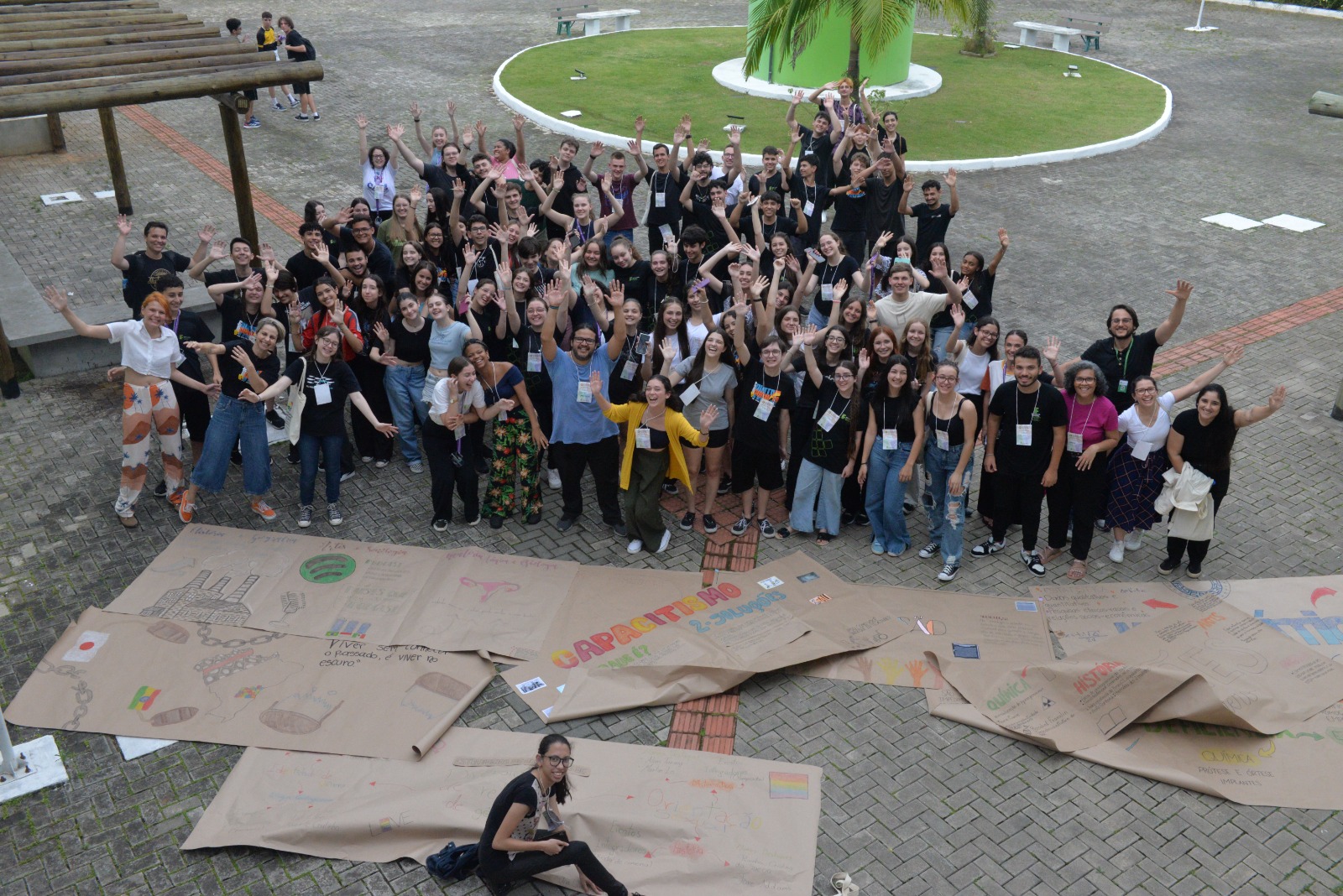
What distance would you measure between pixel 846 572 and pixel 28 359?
820 cm

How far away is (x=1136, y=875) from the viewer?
6.20m

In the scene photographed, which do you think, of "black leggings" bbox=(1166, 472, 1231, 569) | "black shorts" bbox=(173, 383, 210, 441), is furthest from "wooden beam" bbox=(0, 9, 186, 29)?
"black leggings" bbox=(1166, 472, 1231, 569)

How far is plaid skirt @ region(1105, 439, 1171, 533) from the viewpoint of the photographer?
27.9ft

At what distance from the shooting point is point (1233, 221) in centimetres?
1623

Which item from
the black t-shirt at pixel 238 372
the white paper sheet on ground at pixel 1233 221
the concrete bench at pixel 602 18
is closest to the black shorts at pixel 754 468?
the black t-shirt at pixel 238 372

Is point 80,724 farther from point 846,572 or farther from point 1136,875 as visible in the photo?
point 1136,875

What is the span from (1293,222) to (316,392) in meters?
13.9

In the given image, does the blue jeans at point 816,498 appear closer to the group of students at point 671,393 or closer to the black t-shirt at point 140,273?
the group of students at point 671,393

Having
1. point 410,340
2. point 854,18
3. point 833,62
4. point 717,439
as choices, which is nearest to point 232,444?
point 410,340

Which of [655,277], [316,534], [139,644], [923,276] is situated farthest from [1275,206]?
[139,644]

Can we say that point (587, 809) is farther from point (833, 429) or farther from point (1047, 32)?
point (1047, 32)

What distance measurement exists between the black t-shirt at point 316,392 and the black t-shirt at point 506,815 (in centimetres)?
408

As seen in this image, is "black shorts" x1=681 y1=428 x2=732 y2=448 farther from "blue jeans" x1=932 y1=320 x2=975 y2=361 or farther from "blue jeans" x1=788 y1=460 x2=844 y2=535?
"blue jeans" x1=932 y1=320 x2=975 y2=361

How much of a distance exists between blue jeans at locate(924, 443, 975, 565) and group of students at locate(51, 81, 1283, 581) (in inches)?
0.9
